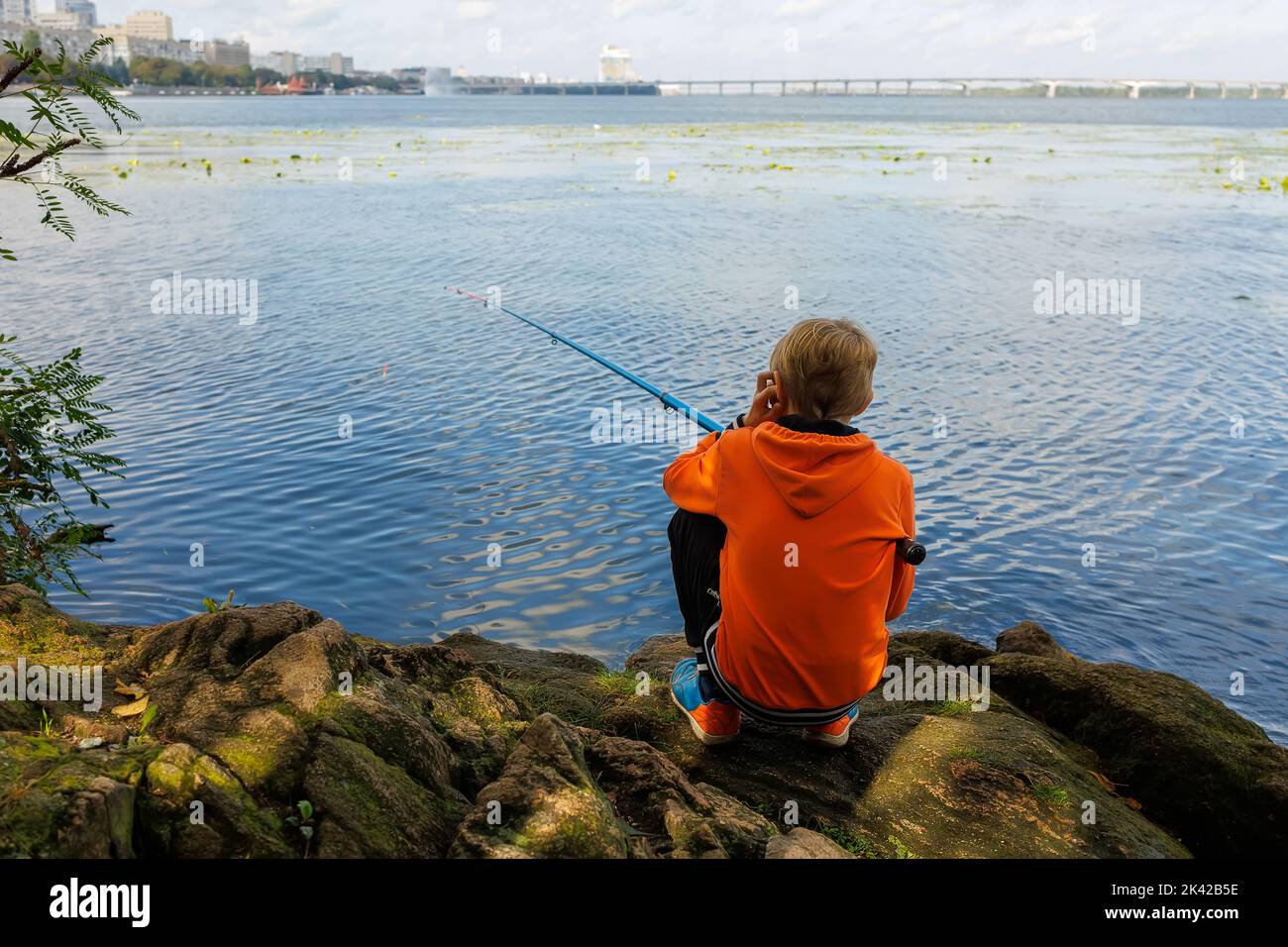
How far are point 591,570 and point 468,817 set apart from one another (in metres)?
5.51

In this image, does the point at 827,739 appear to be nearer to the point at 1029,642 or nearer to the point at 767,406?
the point at 767,406

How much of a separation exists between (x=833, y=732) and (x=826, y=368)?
156 centimetres

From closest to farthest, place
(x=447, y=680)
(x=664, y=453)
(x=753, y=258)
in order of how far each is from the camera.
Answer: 1. (x=447, y=680)
2. (x=664, y=453)
3. (x=753, y=258)

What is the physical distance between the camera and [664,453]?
11.2 meters

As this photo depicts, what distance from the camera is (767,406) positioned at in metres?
3.98

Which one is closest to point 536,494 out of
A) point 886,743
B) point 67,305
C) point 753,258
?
point 886,743

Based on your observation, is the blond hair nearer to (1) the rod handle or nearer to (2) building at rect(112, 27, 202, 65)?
(1) the rod handle

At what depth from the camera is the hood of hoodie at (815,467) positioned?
3.62 metres

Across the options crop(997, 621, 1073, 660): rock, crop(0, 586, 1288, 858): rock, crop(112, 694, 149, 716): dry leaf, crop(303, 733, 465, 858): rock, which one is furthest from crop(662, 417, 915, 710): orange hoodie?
crop(997, 621, 1073, 660): rock

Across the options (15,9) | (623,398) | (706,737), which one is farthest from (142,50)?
(706,737)

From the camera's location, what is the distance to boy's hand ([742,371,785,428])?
3908mm

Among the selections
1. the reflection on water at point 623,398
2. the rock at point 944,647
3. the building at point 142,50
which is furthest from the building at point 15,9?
the rock at point 944,647

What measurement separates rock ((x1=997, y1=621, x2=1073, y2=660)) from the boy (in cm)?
310

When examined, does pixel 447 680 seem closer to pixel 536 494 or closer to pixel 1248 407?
pixel 536 494
